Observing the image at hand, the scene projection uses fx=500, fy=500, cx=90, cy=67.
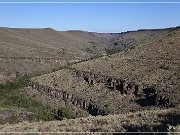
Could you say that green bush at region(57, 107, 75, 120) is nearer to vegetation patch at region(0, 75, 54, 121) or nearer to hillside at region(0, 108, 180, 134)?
vegetation patch at region(0, 75, 54, 121)

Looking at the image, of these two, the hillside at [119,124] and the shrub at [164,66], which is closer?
the hillside at [119,124]

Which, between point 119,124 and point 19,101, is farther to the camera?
point 19,101

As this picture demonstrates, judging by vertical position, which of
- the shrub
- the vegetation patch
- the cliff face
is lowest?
the vegetation patch

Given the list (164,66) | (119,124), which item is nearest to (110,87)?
(164,66)

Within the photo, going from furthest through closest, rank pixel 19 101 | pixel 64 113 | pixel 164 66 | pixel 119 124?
pixel 19 101 < pixel 164 66 < pixel 64 113 < pixel 119 124

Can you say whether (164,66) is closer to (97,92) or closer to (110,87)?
(110,87)

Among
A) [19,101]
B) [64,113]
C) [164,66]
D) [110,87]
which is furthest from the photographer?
[19,101]

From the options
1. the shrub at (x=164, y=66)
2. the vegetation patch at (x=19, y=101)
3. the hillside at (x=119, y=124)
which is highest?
the hillside at (x=119, y=124)

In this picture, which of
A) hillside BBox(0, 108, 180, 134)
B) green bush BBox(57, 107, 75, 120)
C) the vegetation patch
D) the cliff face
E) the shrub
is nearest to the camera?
hillside BBox(0, 108, 180, 134)

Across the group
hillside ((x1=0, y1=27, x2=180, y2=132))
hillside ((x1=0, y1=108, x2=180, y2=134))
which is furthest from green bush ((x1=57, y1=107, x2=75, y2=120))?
hillside ((x1=0, y1=108, x2=180, y2=134))

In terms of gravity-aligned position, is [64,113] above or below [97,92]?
below

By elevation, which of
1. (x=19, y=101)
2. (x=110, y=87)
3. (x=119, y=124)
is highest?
(x=119, y=124)

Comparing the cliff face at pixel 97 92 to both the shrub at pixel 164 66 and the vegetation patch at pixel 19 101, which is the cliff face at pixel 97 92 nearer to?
the vegetation patch at pixel 19 101

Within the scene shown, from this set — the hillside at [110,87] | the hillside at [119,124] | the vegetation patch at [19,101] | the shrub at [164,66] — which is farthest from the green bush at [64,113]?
the hillside at [119,124]
